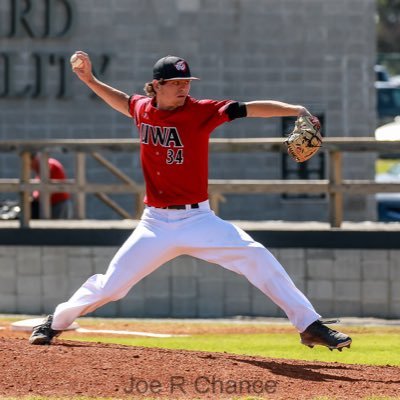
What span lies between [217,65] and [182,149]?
11761mm

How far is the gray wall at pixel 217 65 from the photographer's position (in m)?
19.3

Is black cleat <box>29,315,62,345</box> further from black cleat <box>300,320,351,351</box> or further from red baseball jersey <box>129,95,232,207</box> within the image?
black cleat <box>300,320,351,351</box>

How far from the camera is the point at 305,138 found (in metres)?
7.93

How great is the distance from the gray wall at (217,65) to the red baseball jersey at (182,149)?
36.8ft

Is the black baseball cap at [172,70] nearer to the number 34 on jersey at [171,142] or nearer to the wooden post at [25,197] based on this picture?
the number 34 on jersey at [171,142]

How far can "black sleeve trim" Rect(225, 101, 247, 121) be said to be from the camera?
318 inches

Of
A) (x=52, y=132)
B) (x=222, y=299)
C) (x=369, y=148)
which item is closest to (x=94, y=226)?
(x=222, y=299)

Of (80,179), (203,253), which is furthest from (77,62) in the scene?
(80,179)

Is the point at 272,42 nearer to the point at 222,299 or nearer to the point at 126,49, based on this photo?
the point at 126,49

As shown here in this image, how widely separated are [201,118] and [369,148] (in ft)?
15.3

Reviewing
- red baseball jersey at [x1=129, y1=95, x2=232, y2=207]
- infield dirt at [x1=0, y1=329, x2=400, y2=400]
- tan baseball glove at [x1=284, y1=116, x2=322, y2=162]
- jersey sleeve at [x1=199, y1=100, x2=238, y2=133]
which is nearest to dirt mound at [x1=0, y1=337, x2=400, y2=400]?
infield dirt at [x1=0, y1=329, x2=400, y2=400]

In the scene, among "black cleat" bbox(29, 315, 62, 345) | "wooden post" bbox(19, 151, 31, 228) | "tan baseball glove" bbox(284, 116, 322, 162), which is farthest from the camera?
"wooden post" bbox(19, 151, 31, 228)

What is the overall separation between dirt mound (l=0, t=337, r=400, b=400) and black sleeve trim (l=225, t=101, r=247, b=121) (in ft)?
5.00

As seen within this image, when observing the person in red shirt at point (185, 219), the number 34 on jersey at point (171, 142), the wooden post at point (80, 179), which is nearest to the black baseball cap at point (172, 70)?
the person in red shirt at point (185, 219)
